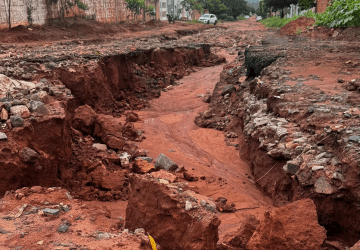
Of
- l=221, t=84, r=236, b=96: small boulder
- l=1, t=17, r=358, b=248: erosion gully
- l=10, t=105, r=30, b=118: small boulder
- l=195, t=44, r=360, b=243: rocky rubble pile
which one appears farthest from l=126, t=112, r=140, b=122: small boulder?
l=10, t=105, r=30, b=118: small boulder

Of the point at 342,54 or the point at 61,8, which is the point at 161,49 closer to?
the point at 342,54

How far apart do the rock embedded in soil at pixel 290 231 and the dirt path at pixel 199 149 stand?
1145 mm

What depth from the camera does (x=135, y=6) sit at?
938 inches

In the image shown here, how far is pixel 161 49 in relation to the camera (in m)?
13.2

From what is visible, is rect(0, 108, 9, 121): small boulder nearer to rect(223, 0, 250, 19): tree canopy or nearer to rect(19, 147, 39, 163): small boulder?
rect(19, 147, 39, 163): small boulder

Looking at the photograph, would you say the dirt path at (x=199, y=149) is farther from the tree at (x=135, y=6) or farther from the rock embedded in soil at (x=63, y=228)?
the tree at (x=135, y=6)

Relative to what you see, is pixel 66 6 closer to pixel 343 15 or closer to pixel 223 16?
pixel 343 15

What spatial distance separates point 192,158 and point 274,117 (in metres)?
1.89

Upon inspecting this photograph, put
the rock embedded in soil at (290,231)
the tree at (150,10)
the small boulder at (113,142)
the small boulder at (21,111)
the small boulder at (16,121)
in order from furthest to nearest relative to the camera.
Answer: the tree at (150,10) < the small boulder at (113,142) < the small boulder at (21,111) < the small boulder at (16,121) < the rock embedded in soil at (290,231)

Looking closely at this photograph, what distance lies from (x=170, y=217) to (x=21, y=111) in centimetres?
293

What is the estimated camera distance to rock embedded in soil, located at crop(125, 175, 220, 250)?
3.03 meters

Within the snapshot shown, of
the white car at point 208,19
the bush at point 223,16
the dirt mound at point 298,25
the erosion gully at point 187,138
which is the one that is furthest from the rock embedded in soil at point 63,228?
the bush at point 223,16

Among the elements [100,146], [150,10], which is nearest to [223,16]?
[150,10]

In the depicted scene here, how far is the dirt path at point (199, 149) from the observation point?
17.1ft
